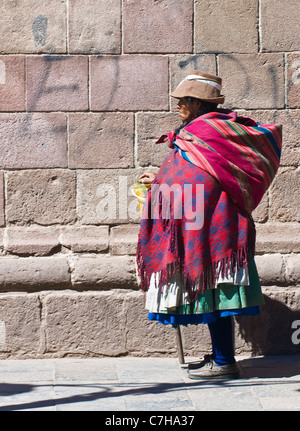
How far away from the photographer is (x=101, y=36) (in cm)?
557

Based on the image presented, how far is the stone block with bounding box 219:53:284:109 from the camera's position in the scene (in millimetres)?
5602

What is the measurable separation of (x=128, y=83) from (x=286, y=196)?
137 centimetres

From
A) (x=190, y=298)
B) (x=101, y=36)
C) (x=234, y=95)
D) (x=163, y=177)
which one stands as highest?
(x=101, y=36)

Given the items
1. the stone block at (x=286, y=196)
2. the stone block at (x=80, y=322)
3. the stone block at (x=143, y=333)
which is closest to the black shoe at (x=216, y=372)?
the stone block at (x=143, y=333)

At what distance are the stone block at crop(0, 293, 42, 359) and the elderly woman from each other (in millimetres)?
999

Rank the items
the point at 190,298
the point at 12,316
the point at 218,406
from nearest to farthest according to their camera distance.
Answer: the point at 218,406, the point at 190,298, the point at 12,316

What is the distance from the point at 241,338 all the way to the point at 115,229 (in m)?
1.15

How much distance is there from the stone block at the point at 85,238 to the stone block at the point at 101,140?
44 cm

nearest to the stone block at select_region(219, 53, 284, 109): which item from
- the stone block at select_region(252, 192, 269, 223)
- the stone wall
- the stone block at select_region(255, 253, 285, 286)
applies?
the stone wall

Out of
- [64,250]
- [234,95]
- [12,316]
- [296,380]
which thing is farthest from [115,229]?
[296,380]

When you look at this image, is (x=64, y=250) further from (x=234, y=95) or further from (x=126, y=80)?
(x=234, y=95)

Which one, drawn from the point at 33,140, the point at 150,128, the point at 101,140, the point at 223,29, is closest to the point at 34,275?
the point at 33,140

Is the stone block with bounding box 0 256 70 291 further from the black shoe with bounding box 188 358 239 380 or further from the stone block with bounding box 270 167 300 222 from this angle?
the stone block with bounding box 270 167 300 222

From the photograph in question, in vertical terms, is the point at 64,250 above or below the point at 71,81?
below
